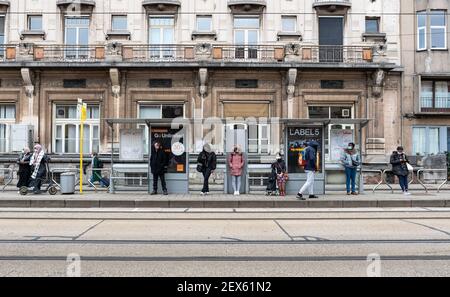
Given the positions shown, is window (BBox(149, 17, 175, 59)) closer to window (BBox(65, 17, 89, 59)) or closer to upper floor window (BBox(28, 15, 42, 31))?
window (BBox(65, 17, 89, 59))

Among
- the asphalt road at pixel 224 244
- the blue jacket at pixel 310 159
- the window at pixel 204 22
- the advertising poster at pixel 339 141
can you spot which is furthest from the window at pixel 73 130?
the blue jacket at pixel 310 159

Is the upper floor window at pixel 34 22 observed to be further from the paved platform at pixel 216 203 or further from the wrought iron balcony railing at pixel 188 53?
the paved platform at pixel 216 203

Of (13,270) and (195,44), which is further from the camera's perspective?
(195,44)

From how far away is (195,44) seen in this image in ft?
86.6

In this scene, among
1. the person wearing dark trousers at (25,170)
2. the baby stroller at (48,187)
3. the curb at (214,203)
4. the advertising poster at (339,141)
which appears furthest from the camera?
the advertising poster at (339,141)

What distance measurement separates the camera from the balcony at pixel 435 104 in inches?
1056

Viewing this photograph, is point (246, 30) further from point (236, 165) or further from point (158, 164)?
point (158, 164)

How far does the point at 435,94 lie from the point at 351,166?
505 inches

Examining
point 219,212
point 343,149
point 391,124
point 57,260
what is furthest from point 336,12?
point 57,260

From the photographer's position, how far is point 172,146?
57.7 ft

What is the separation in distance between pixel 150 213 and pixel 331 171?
775cm

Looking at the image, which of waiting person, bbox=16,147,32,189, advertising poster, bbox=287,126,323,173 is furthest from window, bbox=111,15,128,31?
advertising poster, bbox=287,126,323,173

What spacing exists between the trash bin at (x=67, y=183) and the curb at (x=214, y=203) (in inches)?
85.8
